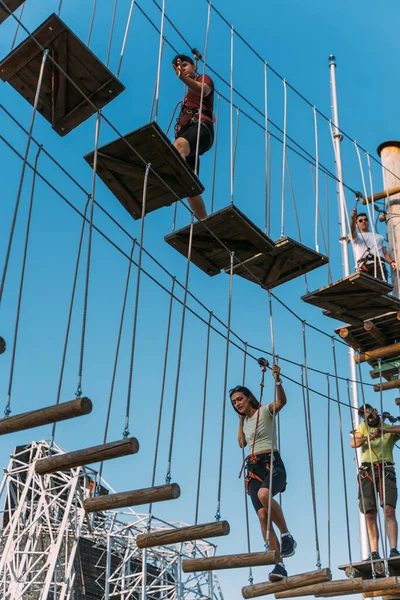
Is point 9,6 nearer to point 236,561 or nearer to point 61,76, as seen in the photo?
point 61,76

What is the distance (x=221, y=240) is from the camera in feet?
22.8

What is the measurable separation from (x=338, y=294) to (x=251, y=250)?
3.80 feet

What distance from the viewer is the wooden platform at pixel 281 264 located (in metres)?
7.10

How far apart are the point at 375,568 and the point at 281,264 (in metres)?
2.63

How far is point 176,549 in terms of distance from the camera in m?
22.3

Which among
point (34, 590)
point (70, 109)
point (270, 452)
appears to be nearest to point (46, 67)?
point (70, 109)

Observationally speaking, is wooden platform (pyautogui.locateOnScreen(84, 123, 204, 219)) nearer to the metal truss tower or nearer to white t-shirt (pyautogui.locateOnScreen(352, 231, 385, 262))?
white t-shirt (pyautogui.locateOnScreen(352, 231, 385, 262))

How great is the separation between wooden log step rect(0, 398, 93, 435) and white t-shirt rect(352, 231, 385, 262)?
5453 mm

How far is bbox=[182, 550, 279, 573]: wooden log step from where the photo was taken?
16.2ft

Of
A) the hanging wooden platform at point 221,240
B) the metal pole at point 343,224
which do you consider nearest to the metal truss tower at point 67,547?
the metal pole at point 343,224

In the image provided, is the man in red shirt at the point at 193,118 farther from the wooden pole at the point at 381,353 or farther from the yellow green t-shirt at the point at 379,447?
the wooden pole at the point at 381,353

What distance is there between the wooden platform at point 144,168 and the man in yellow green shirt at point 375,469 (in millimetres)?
2631

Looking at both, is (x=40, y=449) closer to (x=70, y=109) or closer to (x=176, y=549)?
(x=176, y=549)

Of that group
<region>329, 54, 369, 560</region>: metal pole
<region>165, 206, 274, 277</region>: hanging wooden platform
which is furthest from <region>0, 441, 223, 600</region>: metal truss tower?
<region>165, 206, 274, 277</region>: hanging wooden platform
